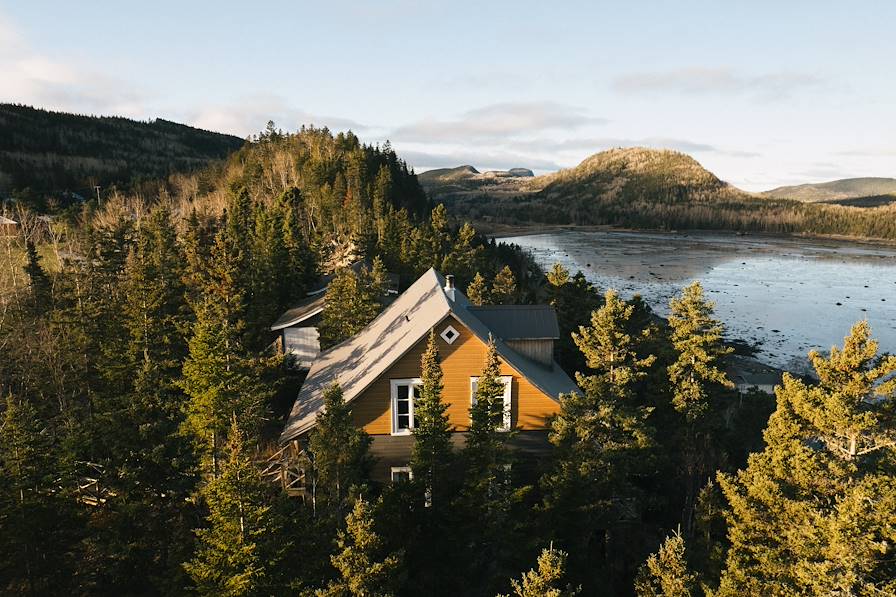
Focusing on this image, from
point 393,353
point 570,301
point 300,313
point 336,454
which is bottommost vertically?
→ point 336,454

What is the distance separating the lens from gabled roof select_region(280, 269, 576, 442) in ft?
Answer: 68.3

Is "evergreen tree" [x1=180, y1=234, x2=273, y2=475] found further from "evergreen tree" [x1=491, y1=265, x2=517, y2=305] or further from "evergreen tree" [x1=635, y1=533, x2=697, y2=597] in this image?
"evergreen tree" [x1=491, y1=265, x2=517, y2=305]

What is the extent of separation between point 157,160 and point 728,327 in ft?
589

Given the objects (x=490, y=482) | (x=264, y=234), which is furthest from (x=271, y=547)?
(x=264, y=234)

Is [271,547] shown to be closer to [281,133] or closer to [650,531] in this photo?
[650,531]

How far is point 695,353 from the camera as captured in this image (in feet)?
74.1

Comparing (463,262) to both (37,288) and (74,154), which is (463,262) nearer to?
(37,288)


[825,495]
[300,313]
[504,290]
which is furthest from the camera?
[504,290]

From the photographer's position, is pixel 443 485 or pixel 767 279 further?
→ pixel 767 279

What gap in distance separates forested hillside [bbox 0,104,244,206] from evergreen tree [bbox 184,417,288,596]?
377ft

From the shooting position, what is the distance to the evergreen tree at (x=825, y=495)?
1096 centimetres

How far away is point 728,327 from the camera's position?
217ft

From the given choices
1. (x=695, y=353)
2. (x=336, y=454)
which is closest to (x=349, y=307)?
(x=336, y=454)

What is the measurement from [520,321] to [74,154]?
179 metres
